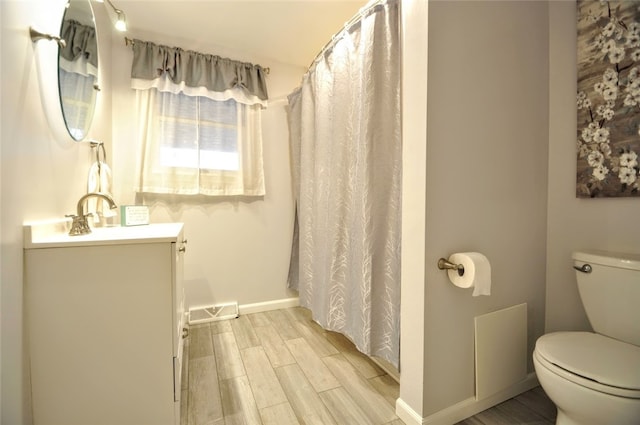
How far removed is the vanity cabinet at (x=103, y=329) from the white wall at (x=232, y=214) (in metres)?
1.19

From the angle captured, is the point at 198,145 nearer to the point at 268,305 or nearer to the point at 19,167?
the point at 19,167

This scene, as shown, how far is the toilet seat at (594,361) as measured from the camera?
831mm

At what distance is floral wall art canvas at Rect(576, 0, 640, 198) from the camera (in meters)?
1.12

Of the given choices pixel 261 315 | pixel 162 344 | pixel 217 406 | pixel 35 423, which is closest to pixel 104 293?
pixel 162 344

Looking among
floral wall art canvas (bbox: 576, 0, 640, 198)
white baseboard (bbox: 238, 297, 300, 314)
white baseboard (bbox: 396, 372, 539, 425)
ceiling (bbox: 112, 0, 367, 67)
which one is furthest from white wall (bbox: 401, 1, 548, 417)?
white baseboard (bbox: 238, 297, 300, 314)

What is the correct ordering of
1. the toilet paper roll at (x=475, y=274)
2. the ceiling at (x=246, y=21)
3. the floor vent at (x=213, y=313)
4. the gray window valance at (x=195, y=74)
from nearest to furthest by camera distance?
the toilet paper roll at (x=475, y=274) → the ceiling at (x=246, y=21) → the gray window valance at (x=195, y=74) → the floor vent at (x=213, y=313)

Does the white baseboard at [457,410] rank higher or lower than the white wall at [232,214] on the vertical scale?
Result: lower

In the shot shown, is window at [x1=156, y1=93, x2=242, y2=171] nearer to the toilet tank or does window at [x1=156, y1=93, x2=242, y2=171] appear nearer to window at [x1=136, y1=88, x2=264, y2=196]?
window at [x1=136, y1=88, x2=264, y2=196]

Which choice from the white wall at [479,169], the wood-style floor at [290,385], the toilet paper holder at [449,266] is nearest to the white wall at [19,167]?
the wood-style floor at [290,385]

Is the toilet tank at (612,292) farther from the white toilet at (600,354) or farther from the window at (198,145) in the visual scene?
the window at (198,145)

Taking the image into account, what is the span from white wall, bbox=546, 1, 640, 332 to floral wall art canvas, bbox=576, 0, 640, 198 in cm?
5

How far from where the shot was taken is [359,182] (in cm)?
137

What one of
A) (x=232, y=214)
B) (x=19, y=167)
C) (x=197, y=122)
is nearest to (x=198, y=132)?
(x=197, y=122)

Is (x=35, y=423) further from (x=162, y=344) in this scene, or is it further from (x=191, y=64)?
(x=191, y=64)
